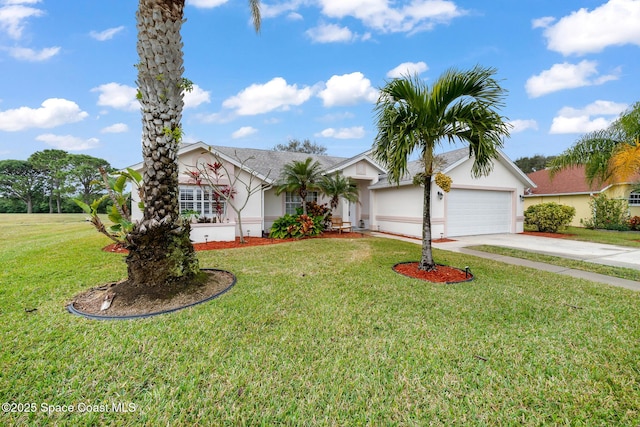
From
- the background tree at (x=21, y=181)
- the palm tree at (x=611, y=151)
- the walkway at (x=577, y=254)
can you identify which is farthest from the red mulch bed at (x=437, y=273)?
the background tree at (x=21, y=181)

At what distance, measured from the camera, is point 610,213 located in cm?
1627

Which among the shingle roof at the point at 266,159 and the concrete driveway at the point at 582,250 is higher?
the shingle roof at the point at 266,159

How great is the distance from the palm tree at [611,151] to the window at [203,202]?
59.6ft

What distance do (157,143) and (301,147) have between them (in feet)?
108

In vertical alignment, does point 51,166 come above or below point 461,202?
above

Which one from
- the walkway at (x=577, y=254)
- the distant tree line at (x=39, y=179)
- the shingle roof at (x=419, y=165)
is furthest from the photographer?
the distant tree line at (x=39, y=179)

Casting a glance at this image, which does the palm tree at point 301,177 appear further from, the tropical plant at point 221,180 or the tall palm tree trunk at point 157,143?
the tall palm tree trunk at point 157,143

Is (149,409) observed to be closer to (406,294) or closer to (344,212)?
(406,294)

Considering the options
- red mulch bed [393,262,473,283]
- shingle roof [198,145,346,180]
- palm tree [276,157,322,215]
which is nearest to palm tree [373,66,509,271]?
red mulch bed [393,262,473,283]

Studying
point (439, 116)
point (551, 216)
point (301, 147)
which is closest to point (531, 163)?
point (551, 216)

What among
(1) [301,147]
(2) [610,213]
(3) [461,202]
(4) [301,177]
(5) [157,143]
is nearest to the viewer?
(5) [157,143]

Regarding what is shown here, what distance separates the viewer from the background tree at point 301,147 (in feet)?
118

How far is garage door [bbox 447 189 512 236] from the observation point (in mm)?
13250

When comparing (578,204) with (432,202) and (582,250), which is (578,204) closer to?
(582,250)
